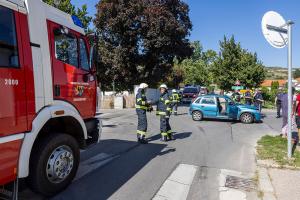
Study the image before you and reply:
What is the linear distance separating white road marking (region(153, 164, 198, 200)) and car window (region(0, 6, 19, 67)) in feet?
10.3

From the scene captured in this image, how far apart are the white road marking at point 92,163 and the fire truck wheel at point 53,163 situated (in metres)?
0.70

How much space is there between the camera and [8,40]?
161 inches

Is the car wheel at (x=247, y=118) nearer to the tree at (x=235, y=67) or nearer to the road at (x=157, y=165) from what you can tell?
the road at (x=157, y=165)

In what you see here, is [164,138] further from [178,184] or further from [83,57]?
[83,57]

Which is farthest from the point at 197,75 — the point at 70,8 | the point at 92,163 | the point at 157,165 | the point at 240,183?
the point at 240,183

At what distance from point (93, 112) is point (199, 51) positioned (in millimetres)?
96148

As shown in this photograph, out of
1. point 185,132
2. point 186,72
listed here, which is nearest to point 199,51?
point 186,72

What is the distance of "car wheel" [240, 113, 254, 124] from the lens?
1588 cm

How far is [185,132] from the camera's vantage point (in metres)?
12.6

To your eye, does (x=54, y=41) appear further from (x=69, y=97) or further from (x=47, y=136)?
(x=47, y=136)

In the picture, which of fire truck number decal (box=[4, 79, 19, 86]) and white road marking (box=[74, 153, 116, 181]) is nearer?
fire truck number decal (box=[4, 79, 19, 86])

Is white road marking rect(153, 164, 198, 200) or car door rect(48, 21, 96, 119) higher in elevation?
car door rect(48, 21, 96, 119)

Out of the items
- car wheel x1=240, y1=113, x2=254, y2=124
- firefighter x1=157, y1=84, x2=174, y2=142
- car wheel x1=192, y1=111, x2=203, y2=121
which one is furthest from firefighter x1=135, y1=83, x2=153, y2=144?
car wheel x1=240, y1=113, x2=254, y2=124

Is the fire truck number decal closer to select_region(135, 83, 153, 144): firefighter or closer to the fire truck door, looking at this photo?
the fire truck door
